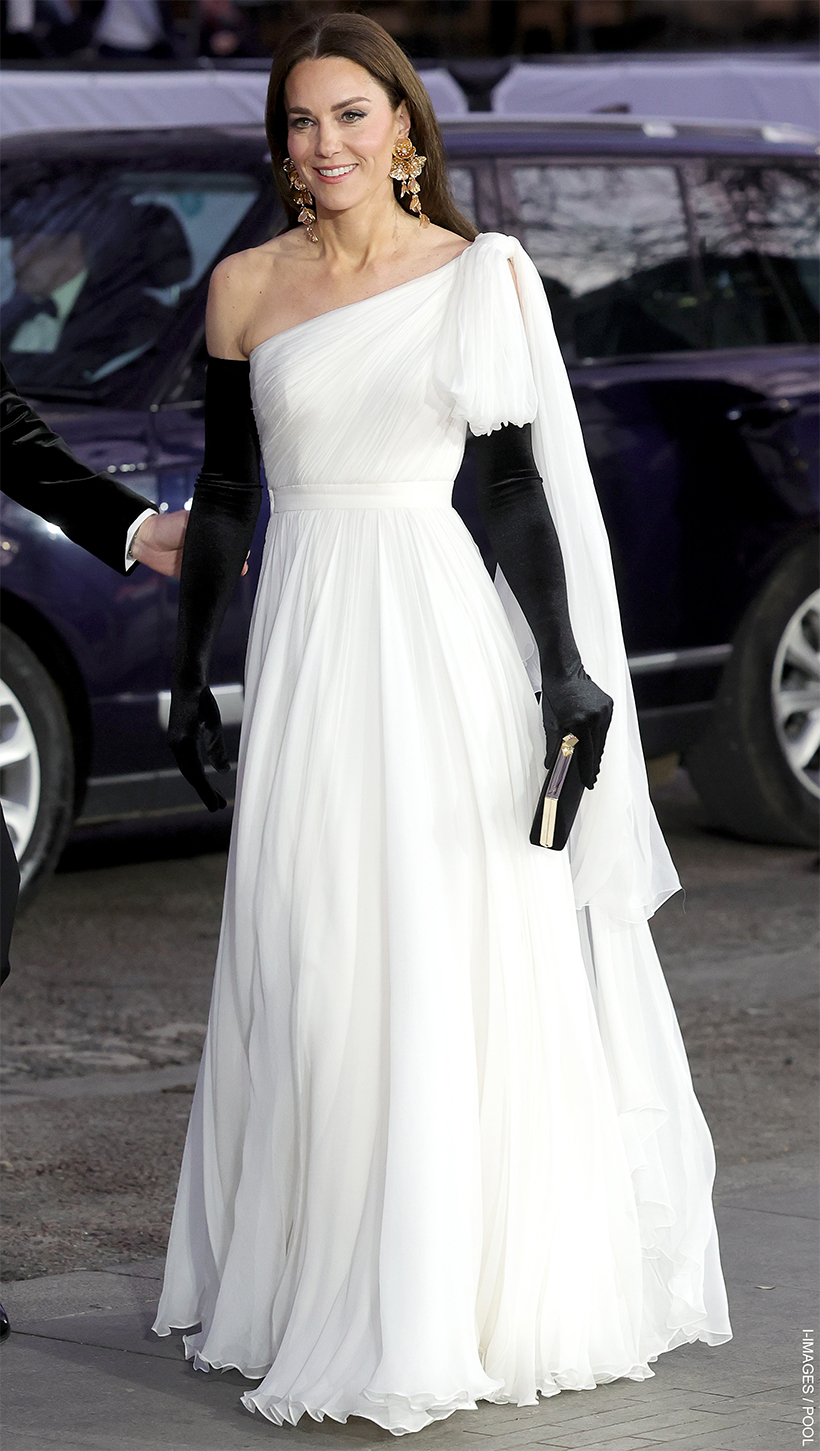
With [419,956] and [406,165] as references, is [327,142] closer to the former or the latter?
[406,165]

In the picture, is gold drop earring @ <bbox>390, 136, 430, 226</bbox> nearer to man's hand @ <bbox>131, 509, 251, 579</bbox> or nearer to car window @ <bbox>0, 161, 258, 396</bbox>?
man's hand @ <bbox>131, 509, 251, 579</bbox>

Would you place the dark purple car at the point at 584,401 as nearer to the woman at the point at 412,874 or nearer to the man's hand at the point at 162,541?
the man's hand at the point at 162,541

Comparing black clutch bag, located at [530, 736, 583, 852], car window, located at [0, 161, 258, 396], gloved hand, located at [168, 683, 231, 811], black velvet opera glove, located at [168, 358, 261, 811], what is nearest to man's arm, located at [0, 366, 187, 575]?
black velvet opera glove, located at [168, 358, 261, 811]

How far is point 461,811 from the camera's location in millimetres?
3516

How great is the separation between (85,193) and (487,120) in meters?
1.35

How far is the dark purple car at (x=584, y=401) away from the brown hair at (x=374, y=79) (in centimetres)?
273

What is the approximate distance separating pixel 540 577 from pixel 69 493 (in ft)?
3.04

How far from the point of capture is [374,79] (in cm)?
360

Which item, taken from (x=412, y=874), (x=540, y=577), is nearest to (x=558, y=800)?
(x=412, y=874)

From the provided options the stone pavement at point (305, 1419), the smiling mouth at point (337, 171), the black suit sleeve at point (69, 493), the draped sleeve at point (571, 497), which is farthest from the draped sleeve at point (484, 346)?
the stone pavement at point (305, 1419)

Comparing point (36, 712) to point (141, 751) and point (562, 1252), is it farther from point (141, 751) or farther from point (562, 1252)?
point (562, 1252)

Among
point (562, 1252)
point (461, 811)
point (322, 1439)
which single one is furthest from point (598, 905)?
point (322, 1439)

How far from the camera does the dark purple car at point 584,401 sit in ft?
21.2

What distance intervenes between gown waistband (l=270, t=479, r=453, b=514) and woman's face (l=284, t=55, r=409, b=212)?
1.49 ft
